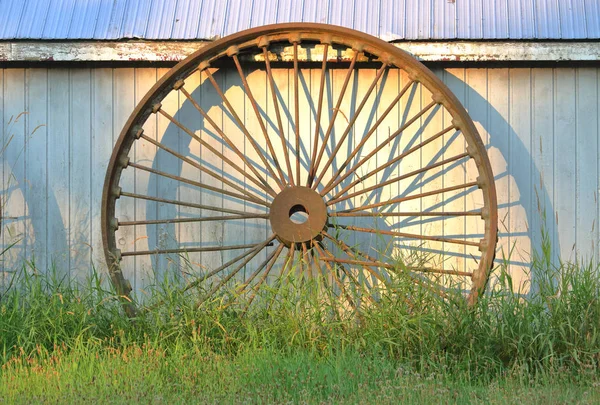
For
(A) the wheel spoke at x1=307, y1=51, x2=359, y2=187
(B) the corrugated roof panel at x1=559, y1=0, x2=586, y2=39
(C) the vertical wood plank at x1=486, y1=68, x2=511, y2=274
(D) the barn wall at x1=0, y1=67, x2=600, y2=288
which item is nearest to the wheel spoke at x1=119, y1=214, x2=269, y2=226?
(A) the wheel spoke at x1=307, y1=51, x2=359, y2=187

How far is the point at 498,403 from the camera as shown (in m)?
4.37

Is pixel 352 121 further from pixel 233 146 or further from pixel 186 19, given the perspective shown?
pixel 186 19

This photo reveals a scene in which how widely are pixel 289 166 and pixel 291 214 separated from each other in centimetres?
37

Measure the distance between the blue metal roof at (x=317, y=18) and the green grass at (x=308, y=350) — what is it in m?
2.04

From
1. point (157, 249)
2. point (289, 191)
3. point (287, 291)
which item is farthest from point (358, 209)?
point (157, 249)

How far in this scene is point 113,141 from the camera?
23.3ft

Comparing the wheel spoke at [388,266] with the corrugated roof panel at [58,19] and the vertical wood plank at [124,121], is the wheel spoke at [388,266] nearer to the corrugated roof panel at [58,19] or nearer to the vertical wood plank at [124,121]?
the vertical wood plank at [124,121]

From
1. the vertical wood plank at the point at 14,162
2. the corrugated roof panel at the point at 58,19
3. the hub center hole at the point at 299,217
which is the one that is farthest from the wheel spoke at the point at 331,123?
the vertical wood plank at the point at 14,162

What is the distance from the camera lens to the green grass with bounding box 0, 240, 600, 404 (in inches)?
184

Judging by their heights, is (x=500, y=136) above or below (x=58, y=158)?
above

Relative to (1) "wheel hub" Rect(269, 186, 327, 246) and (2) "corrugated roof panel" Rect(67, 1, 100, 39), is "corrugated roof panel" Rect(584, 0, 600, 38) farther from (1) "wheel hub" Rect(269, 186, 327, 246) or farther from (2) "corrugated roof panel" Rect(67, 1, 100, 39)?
(2) "corrugated roof panel" Rect(67, 1, 100, 39)

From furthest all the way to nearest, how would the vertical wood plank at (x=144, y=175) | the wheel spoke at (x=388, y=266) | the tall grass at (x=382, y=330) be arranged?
the vertical wood plank at (x=144, y=175), the wheel spoke at (x=388, y=266), the tall grass at (x=382, y=330)

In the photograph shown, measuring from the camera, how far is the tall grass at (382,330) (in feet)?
17.2

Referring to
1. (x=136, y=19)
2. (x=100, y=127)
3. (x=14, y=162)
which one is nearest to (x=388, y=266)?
(x=100, y=127)
